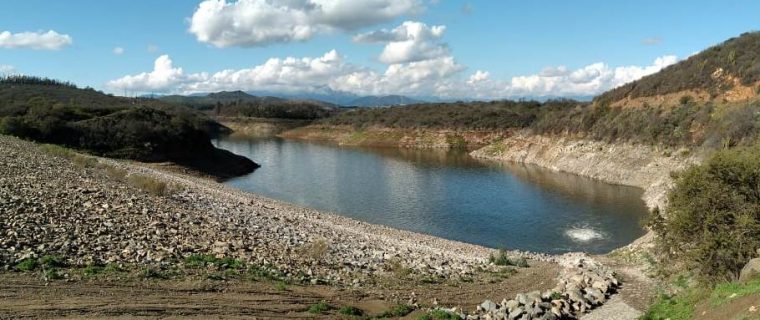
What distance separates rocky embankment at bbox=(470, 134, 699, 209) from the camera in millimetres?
52031

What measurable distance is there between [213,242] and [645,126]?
5768cm

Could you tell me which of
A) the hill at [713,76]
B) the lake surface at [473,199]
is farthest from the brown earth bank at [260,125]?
the hill at [713,76]

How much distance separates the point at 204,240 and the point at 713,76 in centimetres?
6312

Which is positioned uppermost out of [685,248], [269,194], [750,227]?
[750,227]

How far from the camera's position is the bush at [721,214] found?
1436 cm

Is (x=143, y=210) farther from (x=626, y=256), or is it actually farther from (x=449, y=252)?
(x=626, y=256)

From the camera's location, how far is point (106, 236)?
17.0 m

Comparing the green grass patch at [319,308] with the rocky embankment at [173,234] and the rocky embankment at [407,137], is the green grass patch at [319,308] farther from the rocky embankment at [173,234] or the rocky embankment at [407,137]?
the rocky embankment at [407,137]

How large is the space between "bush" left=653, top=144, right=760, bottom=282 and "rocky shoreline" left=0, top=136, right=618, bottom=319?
3203mm

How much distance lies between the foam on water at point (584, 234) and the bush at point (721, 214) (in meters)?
17.7

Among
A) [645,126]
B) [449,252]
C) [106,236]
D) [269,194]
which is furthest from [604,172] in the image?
[106,236]

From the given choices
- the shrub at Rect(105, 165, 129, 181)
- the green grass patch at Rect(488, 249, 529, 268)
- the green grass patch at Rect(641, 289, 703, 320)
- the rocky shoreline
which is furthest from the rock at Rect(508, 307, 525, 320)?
the shrub at Rect(105, 165, 129, 181)

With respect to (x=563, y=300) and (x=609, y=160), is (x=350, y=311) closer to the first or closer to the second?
(x=563, y=300)

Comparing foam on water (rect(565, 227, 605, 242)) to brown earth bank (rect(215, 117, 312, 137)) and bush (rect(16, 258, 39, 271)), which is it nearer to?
bush (rect(16, 258, 39, 271))
